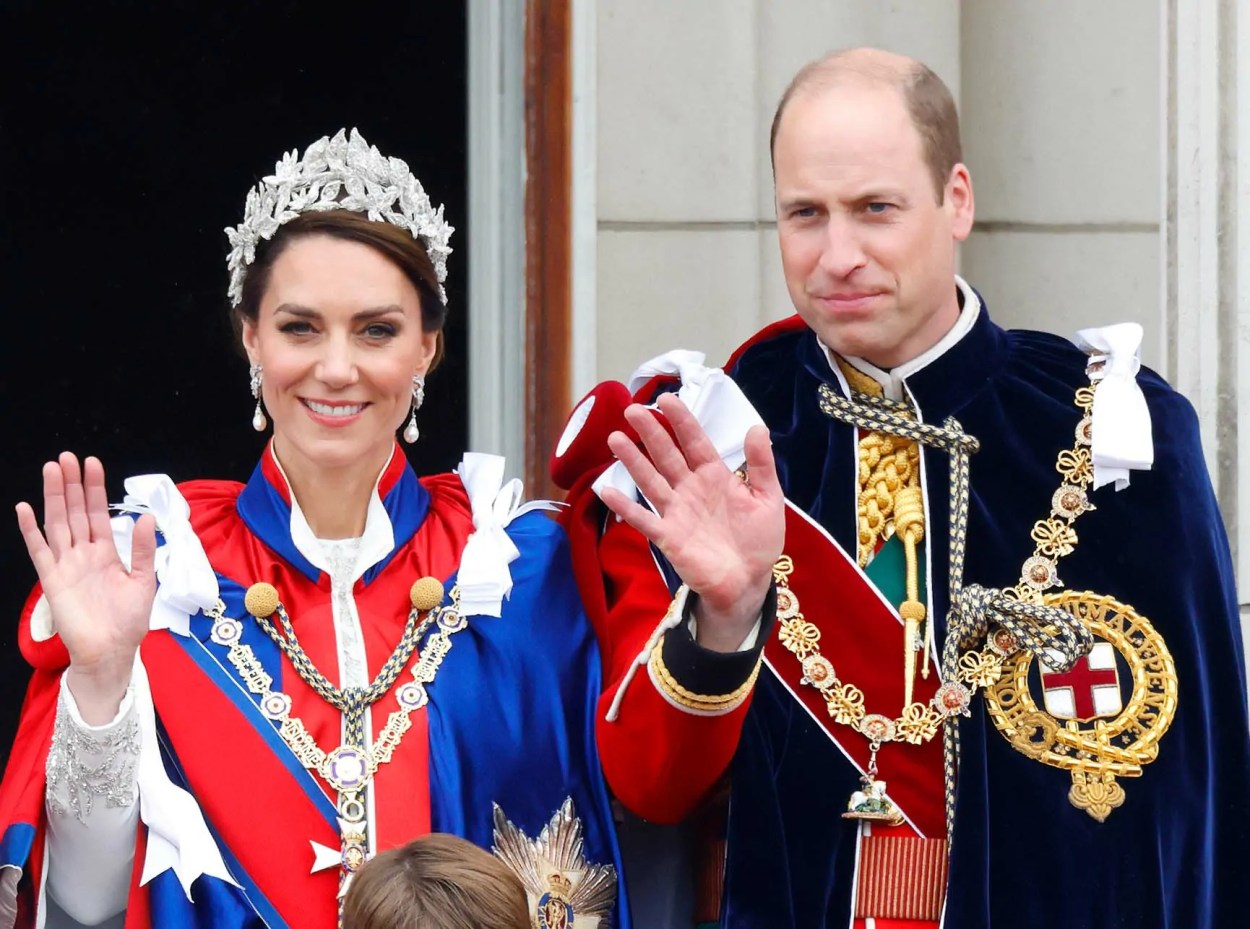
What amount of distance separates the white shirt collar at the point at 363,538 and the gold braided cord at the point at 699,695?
49 cm

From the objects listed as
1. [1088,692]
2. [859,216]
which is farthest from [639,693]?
[859,216]

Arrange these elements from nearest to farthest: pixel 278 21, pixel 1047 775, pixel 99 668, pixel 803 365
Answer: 1. pixel 99 668
2. pixel 1047 775
3. pixel 803 365
4. pixel 278 21

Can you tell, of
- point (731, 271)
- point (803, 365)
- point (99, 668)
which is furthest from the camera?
point (731, 271)

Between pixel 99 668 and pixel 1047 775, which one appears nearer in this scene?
pixel 99 668

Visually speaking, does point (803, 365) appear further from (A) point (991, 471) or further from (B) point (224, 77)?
(B) point (224, 77)

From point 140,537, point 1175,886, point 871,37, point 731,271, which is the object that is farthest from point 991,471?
point 871,37

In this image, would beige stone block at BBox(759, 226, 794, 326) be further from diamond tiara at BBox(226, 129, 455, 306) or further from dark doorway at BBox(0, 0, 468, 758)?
diamond tiara at BBox(226, 129, 455, 306)

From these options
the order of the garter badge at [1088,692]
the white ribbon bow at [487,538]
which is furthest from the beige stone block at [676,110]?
the order of the garter badge at [1088,692]

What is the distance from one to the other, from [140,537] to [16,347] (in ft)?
9.55

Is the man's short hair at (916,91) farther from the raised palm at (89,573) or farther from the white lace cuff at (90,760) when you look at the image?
the white lace cuff at (90,760)

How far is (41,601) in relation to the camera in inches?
120

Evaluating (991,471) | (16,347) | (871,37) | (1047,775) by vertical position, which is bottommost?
(1047,775)

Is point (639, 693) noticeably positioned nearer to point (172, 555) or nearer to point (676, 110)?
point (172, 555)

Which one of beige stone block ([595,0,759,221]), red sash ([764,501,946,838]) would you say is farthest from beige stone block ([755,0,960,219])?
red sash ([764,501,946,838])
